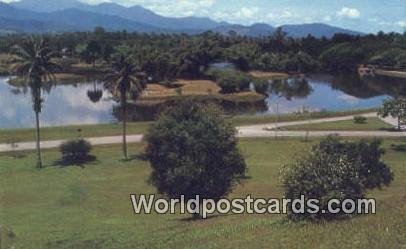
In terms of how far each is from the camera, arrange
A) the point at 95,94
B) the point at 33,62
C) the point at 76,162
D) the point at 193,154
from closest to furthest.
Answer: the point at 193,154
the point at 33,62
the point at 76,162
the point at 95,94

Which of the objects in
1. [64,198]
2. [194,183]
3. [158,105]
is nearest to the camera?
[194,183]

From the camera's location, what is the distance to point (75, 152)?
5922 cm

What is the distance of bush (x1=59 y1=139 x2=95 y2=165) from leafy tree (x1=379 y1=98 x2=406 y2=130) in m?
39.1

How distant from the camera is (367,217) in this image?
27609mm

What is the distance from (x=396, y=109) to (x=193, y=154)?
46.8 metres

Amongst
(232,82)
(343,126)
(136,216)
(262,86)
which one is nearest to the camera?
(136,216)

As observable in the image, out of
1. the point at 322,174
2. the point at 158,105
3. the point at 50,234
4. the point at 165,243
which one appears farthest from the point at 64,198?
the point at 158,105

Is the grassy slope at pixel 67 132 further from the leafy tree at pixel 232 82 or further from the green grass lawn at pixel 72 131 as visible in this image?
the leafy tree at pixel 232 82

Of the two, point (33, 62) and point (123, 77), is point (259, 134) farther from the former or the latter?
point (33, 62)

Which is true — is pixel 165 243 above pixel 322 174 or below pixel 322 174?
below

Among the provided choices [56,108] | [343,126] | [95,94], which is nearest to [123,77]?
[343,126]

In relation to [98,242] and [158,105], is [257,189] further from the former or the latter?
[158,105]

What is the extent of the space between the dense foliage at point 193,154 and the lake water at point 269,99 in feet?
212

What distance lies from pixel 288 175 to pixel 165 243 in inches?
301
